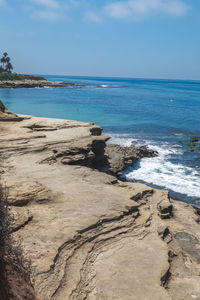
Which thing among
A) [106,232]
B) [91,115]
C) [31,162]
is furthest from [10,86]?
[106,232]

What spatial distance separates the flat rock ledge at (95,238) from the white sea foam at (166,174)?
7066 mm

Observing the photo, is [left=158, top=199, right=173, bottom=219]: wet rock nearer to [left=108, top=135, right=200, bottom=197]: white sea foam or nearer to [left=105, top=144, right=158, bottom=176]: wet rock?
[left=108, top=135, right=200, bottom=197]: white sea foam

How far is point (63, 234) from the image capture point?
26.2 feet

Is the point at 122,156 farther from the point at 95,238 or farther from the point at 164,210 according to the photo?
the point at 95,238

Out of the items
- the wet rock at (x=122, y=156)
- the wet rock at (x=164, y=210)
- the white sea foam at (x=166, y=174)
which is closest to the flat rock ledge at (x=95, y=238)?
the wet rock at (x=164, y=210)

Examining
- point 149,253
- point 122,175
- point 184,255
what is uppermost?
point 149,253

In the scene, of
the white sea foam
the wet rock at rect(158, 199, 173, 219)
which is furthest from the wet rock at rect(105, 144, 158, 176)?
the wet rock at rect(158, 199, 173, 219)

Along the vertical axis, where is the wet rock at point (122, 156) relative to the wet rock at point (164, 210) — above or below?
below

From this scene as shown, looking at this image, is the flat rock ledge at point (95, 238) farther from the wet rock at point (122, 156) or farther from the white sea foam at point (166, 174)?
the wet rock at point (122, 156)

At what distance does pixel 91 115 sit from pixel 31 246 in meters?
47.8

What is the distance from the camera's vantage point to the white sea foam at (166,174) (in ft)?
71.3

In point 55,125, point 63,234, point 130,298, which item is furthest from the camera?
point 55,125

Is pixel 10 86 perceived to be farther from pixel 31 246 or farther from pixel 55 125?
pixel 31 246

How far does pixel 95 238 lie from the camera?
844 centimetres
